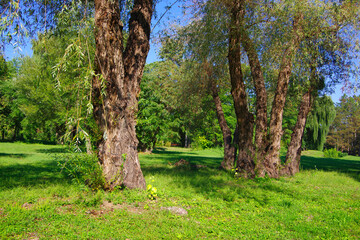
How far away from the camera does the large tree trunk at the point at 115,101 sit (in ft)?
20.2

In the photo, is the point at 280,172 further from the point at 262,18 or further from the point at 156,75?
the point at 156,75

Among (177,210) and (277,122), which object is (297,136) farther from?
(177,210)

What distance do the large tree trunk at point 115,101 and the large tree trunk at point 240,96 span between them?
3.94 metres

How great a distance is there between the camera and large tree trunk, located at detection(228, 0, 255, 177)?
896 cm

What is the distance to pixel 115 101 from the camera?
6.35 metres

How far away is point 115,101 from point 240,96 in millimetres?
4879


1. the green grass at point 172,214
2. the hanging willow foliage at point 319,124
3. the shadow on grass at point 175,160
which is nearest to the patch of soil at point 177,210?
the green grass at point 172,214

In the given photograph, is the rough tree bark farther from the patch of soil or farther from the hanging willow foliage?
the hanging willow foliage

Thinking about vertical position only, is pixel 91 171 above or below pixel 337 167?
above

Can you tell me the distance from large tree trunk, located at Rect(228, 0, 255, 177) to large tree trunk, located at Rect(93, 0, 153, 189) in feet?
12.9

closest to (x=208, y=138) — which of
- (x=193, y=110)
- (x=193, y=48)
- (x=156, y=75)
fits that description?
(x=156, y=75)

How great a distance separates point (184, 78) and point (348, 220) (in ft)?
33.4

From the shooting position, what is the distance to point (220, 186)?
8133 mm

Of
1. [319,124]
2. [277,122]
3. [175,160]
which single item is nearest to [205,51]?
[277,122]
